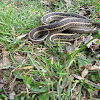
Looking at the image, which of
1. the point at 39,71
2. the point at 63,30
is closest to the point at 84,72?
the point at 39,71

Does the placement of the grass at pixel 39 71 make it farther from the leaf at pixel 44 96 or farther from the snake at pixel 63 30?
the snake at pixel 63 30

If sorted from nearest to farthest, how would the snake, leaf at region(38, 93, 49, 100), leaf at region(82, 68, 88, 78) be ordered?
leaf at region(38, 93, 49, 100) → leaf at region(82, 68, 88, 78) → the snake

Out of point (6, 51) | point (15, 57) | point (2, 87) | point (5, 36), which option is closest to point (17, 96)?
point (2, 87)

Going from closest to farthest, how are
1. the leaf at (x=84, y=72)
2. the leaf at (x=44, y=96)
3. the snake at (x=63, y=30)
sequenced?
the leaf at (x=44, y=96) < the leaf at (x=84, y=72) < the snake at (x=63, y=30)

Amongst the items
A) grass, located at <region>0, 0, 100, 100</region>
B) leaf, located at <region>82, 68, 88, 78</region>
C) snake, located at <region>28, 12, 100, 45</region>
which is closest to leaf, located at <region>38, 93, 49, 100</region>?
grass, located at <region>0, 0, 100, 100</region>

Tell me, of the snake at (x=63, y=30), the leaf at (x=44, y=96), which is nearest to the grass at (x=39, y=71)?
the leaf at (x=44, y=96)

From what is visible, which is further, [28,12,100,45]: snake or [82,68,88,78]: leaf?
[28,12,100,45]: snake

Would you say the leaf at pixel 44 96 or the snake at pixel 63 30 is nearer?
the leaf at pixel 44 96

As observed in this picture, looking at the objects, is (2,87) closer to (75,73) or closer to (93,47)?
(75,73)

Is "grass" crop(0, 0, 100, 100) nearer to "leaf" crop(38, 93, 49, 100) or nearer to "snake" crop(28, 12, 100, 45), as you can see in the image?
"leaf" crop(38, 93, 49, 100)

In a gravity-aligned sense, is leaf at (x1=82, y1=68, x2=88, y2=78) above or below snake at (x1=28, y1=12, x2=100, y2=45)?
below

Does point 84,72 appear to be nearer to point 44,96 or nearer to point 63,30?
point 44,96

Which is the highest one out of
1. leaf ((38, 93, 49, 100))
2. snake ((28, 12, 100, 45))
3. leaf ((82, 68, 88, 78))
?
snake ((28, 12, 100, 45))

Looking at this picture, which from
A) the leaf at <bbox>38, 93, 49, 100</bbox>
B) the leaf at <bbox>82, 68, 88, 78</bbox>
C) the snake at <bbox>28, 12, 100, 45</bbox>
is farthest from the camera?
the snake at <bbox>28, 12, 100, 45</bbox>
